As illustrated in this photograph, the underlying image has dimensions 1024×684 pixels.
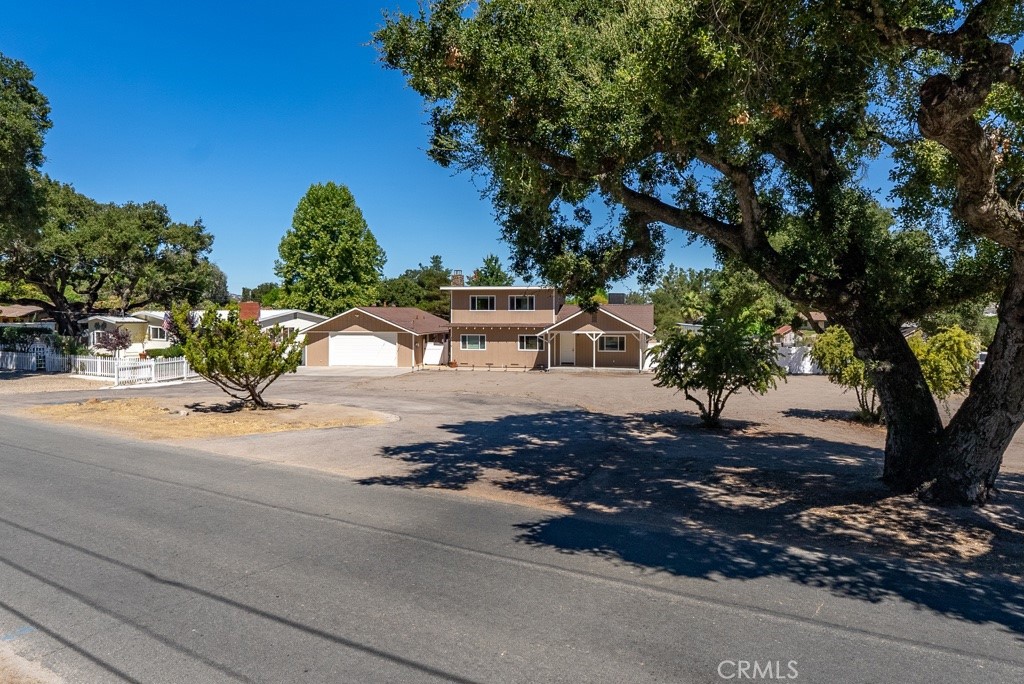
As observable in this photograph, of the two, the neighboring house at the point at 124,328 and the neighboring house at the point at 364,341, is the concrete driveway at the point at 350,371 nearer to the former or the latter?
the neighboring house at the point at 364,341

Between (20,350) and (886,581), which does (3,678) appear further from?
(20,350)

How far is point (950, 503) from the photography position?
816 cm

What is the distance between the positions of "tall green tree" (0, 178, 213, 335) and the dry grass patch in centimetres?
2061

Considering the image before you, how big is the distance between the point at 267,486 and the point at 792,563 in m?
7.12

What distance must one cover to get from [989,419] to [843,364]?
10210 millimetres

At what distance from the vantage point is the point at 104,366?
2803cm

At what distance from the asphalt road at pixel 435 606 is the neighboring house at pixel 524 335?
32370mm

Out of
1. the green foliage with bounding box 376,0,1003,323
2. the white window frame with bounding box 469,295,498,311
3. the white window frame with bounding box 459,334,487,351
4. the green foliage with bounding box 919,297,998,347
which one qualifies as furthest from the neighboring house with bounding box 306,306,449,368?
the green foliage with bounding box 376,0,1003,323

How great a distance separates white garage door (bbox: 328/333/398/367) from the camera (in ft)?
134

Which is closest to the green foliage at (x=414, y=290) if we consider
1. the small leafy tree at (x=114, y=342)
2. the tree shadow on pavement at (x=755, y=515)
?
the small leafy tree at (x=114, y=342)

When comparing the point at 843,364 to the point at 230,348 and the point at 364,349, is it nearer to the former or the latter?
the point at 230,348

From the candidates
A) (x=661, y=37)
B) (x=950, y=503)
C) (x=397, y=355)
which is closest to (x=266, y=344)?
(x=661, y=37)

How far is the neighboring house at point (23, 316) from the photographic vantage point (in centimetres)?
5147

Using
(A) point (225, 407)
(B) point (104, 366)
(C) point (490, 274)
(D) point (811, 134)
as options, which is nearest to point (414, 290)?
(C) point (490, 274)
